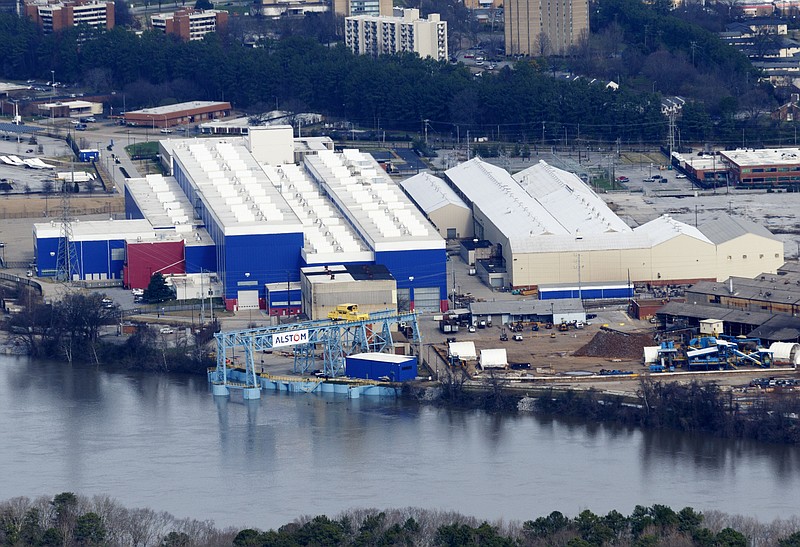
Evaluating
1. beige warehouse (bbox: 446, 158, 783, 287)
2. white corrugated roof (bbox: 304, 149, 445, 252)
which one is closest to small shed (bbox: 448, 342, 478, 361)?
white corrugated roof (bbox: 304, 149, 445, 252)

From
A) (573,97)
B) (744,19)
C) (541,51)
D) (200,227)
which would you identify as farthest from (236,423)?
(744,19)

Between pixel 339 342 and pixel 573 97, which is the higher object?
pixel 573 97

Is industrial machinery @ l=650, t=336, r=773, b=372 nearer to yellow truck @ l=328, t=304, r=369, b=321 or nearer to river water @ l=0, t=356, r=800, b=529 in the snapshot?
river water @ l=0, t=356, r=800, b=529

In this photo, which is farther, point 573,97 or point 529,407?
point 573,97

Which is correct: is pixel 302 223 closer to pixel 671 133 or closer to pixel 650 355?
pixel 650 355

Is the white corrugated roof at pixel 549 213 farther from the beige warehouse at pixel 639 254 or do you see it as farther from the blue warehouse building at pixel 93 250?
the blue warehouse building at pixel 93 250

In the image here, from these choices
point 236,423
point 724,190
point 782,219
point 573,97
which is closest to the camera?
point 236,423

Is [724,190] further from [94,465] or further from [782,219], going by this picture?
[94,465]

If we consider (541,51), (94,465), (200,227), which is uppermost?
(541,51)
